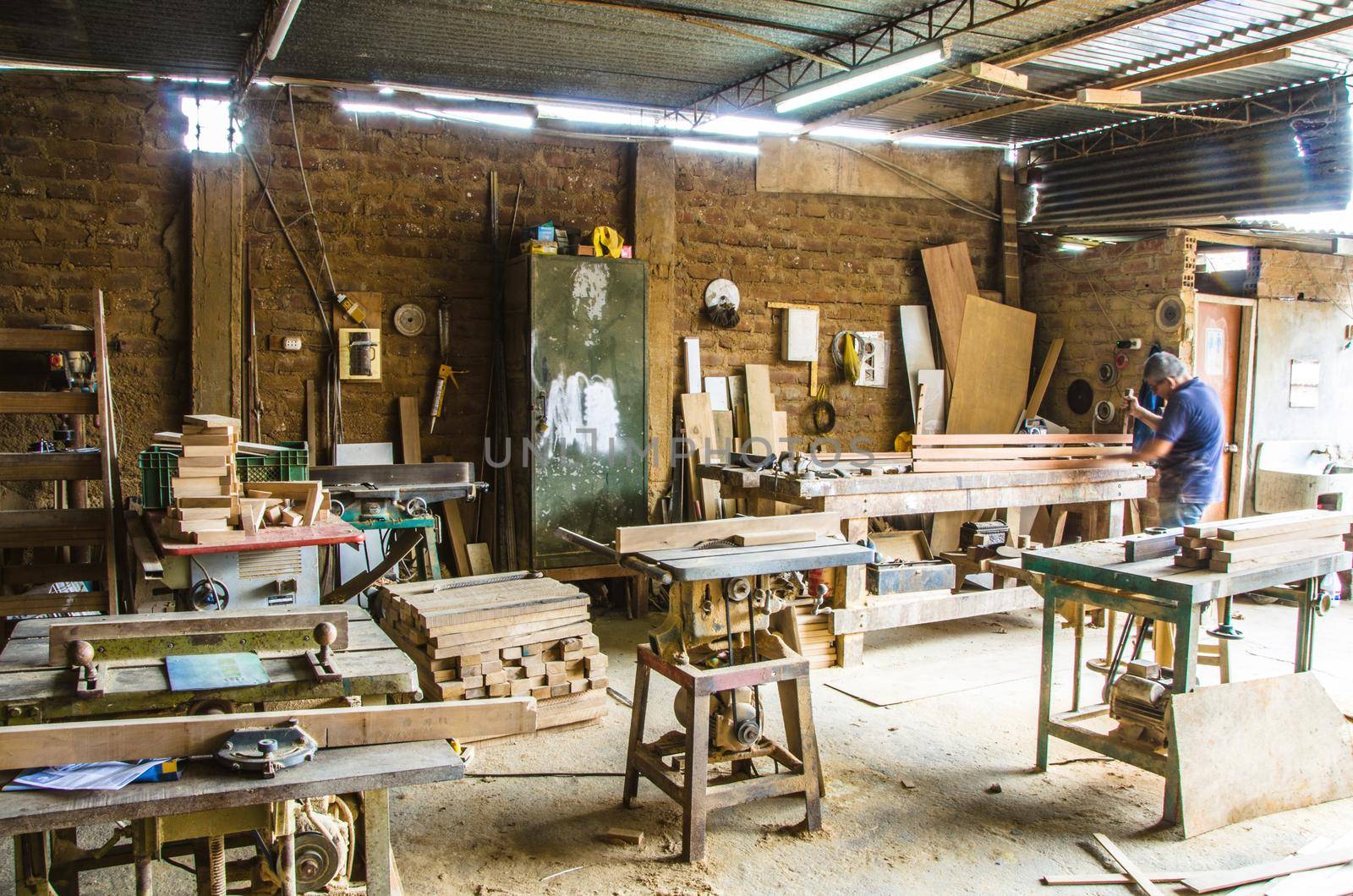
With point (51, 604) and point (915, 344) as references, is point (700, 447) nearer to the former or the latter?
point (915, 344)

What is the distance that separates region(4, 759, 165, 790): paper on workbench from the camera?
1.89 metres

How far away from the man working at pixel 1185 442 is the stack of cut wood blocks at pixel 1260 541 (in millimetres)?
1146

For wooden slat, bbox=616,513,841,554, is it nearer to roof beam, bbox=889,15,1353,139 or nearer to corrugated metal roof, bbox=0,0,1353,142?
corrugated metal roof, bbox=0,0,1353,142

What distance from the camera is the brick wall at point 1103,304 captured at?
7.18 meters

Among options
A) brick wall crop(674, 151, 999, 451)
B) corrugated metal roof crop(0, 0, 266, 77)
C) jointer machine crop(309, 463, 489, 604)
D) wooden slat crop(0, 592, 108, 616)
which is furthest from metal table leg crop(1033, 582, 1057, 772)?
corrugated metal roof crop(0, 0, 266, 77)

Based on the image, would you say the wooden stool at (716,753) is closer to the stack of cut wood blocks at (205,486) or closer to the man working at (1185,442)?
the stack of cut wood blocks at (205,486)

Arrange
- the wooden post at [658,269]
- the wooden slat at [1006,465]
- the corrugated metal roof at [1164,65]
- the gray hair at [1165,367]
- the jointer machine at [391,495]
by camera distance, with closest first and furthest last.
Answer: the jointer machine at [391,495]
the corrugated metal roof at [1164,65]
the gray hair at [1165,367]
the wooden slat at [1006,465]
the wooden post at [658,269]

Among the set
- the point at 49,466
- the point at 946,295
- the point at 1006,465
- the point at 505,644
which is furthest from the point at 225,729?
the point at 946,295

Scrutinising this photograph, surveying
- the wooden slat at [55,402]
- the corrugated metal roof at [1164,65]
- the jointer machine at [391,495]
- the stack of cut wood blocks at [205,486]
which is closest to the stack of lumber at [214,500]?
the stack of cut wood blocks at [205,486]

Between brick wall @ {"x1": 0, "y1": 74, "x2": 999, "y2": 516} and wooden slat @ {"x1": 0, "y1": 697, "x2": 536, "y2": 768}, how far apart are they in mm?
4427

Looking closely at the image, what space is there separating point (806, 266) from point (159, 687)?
602cm

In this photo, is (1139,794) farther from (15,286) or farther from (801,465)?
(15,286)

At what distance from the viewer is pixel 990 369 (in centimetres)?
793

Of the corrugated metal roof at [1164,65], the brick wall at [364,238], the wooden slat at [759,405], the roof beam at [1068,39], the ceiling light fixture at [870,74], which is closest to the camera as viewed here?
the roof beam at [1068,39]
